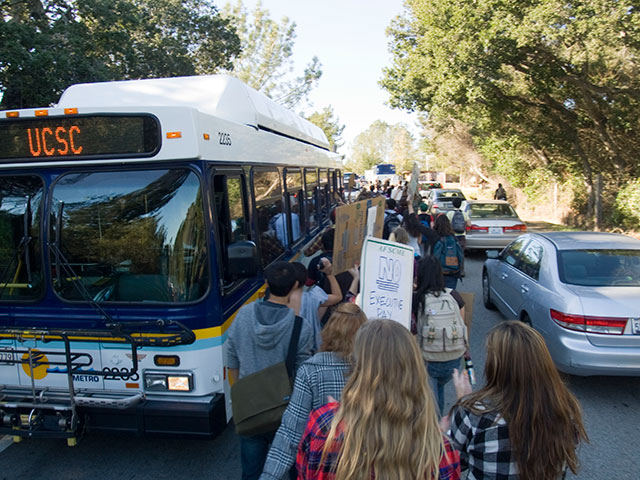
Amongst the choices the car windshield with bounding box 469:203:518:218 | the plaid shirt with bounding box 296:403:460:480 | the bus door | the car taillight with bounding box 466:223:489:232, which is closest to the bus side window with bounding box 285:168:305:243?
the bus door

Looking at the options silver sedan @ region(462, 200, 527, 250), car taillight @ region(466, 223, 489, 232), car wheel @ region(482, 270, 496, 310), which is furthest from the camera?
car taillight @ region(466, 223, 489, 232)

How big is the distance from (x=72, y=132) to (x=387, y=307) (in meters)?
2.78

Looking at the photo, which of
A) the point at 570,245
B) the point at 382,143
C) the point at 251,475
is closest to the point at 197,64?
the point at 570,245

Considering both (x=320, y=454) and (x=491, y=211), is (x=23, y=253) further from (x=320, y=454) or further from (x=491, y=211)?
(x=491, y=211)

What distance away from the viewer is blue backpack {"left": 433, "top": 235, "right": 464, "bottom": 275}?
23.3 feet

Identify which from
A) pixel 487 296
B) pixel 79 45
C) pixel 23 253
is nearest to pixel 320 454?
pixel 23 253

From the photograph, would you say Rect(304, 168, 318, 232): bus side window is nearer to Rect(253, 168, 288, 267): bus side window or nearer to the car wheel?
Rect(253, 168, 288, 267): bus side window

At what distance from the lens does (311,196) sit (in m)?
9.97

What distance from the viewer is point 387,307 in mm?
3965

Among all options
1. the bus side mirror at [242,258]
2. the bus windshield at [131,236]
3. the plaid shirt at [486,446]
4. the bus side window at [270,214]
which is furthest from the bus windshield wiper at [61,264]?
the plaid shirt at [486,446]

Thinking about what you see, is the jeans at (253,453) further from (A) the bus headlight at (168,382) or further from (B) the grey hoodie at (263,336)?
(A) the bus headlight at (168,382)

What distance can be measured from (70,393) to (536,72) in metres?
16.4

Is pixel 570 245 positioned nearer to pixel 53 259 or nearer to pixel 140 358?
pixel 140 358

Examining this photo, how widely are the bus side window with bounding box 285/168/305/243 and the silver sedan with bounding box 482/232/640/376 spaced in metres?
3.30
